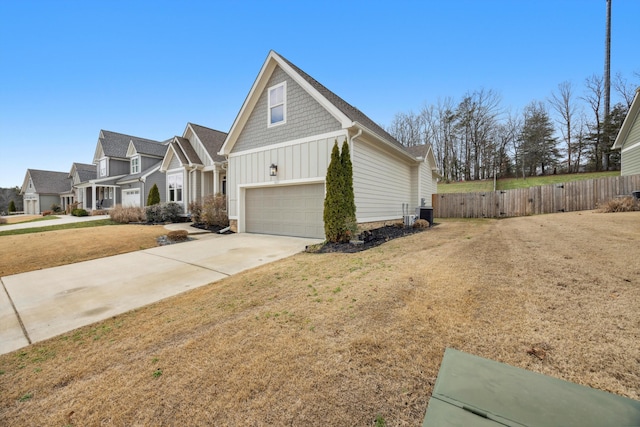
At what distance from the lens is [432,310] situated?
291 centimetres

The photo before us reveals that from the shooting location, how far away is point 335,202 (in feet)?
25.0

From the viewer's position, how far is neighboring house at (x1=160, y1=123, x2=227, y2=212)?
53.8ft

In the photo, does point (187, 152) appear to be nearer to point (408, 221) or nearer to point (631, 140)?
point (408, 221)

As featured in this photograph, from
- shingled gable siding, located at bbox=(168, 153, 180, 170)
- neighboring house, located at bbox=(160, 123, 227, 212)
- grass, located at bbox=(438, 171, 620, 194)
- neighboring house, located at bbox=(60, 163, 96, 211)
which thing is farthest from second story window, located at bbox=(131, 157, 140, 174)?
grass, located at bbox=(438, 171, 620, 194)

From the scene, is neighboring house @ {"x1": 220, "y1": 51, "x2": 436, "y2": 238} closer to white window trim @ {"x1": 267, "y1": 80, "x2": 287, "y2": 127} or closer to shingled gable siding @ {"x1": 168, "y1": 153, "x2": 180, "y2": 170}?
white window trim @ {"x1": 267, "y1": 80, "x2": 287, "y2": 127}

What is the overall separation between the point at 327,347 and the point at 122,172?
2970cm

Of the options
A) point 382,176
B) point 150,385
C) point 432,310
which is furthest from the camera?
point 382,176

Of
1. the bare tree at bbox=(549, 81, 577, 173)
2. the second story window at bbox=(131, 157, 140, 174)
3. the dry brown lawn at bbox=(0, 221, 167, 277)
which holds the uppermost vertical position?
the bare tree at bbox=(549, 81, 577, 173)

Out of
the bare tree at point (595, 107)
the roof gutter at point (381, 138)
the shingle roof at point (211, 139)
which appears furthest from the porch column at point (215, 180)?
the bare tree at point (595, 107)

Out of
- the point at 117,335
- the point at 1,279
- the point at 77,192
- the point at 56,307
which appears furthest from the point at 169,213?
the point at 77,192

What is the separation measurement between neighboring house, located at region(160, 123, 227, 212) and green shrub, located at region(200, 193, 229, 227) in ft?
10.2

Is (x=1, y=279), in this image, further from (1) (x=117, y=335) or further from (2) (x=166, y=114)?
(2) (x=166, y=114)

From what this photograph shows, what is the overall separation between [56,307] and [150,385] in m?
3.39

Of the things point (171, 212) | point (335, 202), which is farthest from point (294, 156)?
point (171, 212)
